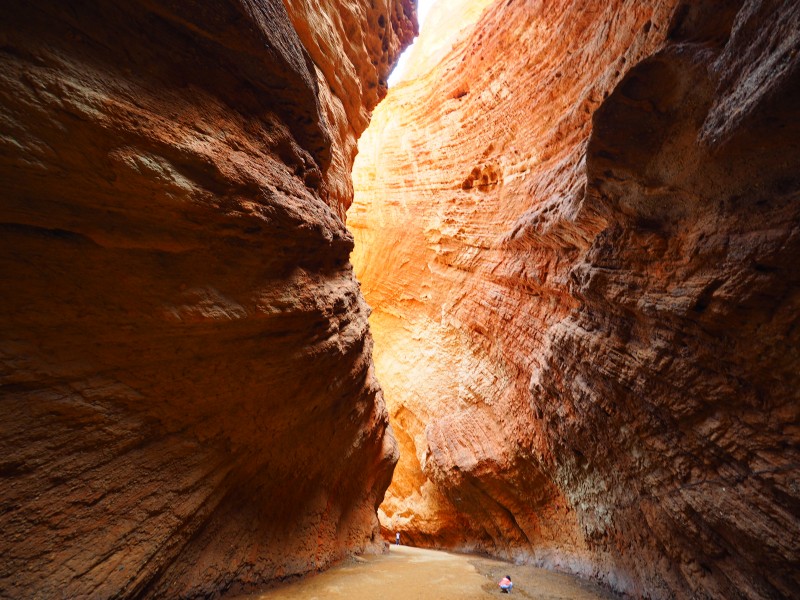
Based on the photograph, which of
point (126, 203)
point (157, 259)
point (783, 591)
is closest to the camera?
point (126, 203)

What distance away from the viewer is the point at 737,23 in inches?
108

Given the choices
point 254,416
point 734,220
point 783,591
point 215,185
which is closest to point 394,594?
point 254,416

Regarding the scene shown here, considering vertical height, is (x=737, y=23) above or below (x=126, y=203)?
above

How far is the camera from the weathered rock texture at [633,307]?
2.98 metres

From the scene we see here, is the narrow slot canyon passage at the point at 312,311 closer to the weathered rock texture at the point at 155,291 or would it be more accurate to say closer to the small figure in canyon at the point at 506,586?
the weathered rock texture at the point at 155,291

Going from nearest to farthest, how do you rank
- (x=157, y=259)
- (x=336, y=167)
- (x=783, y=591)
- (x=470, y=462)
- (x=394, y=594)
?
(x=157, y=259) < (x=783, y=591) < (x=394, y=594) < (x=336, y=167) < (x=470, y=462)

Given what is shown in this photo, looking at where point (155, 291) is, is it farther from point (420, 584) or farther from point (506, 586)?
point (506, 586)

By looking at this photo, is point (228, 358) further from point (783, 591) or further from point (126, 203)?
point (783, 591)

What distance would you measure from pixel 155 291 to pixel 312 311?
5.07ft

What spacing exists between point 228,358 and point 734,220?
5.13 m

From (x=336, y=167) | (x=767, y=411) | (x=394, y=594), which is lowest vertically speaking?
(x=394, y=594)

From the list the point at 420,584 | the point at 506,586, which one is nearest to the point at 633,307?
the point at 506,586

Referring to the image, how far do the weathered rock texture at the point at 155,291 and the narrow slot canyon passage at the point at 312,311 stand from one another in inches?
0.7

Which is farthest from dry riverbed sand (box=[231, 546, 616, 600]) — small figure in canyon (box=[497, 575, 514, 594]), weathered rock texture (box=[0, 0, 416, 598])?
weathered rock texture (box=[0, 0, 416, 598])
